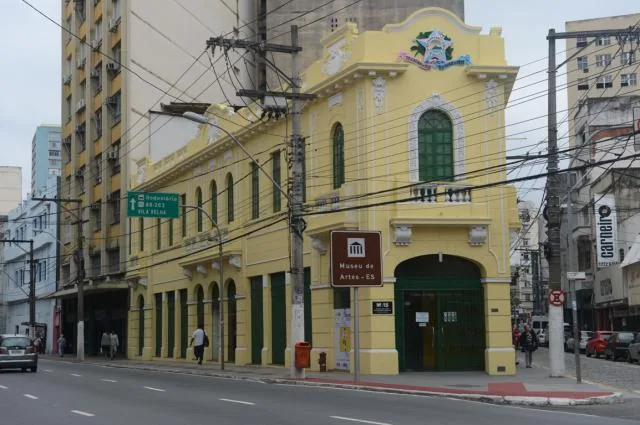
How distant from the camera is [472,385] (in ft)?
77.3

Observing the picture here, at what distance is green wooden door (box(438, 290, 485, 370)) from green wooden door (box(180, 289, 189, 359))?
1883 centimetres

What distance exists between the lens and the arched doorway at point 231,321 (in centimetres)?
3903

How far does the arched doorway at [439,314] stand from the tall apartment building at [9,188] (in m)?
108

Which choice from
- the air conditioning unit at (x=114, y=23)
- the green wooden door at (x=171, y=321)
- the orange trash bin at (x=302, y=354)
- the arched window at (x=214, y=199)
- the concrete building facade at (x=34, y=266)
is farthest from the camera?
the concrete building facade at (x=34, y=266)

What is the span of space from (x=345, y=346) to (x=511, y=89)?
10.0 metres

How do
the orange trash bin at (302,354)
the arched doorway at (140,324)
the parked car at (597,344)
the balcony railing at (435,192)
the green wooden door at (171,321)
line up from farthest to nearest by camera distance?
the arched doorway at (140,324) → the parked car at (597,344) → the green wooden door at (171,321) → the balcony railing at (435,192) → the orange trash bin at (302,354)

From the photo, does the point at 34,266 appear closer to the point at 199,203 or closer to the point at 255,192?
the point at 199,203

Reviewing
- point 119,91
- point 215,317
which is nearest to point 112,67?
point 119,91

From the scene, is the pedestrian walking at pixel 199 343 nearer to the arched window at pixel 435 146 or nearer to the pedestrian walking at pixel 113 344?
the arched window at pixel 435 146

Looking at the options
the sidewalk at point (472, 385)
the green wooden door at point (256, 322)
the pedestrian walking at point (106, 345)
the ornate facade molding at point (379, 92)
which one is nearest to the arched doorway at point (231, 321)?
the green wooden door at point (256, 322)

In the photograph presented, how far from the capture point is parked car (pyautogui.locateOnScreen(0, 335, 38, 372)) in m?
34.2

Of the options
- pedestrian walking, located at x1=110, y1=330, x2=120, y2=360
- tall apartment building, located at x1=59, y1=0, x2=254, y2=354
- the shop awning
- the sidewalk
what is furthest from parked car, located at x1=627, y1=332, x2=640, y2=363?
Result: tall apartment building, located at x1=59, y1=0, x2=254, y2=354

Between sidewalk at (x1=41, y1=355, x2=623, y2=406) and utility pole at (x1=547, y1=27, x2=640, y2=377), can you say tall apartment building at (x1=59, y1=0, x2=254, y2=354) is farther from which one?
utility pole at (x1=547, y1=27, x2=640, y2=377)

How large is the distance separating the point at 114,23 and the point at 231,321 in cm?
2595
